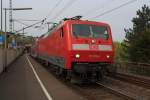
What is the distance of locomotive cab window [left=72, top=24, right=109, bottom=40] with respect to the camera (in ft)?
60.5

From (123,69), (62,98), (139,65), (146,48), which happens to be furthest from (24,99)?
(146,48)

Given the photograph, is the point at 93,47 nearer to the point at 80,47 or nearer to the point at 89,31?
the point at 80,47

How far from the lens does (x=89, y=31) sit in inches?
737

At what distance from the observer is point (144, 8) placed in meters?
61.5

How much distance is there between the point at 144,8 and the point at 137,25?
501cm

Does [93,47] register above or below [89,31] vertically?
below

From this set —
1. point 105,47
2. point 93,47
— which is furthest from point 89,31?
point 105,47

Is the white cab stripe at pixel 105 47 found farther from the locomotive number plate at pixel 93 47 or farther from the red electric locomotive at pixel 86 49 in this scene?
the locomotive number plate at pixel 93 47

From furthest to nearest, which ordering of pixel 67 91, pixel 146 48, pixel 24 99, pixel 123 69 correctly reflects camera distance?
pixel 146 48 → pixel 123 69 → pixel 67 91 → pixel 24 99

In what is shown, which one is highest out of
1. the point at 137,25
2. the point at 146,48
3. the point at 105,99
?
the point at 137,25

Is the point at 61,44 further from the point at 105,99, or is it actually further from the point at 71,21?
the point at 105,99

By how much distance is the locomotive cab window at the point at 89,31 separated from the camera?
60.5 ft

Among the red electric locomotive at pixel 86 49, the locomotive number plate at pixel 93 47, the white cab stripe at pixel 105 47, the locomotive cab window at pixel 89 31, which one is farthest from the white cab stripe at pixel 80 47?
the white cab stripe at pixel 105 47

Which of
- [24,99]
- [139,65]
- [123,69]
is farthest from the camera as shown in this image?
[123,69]
